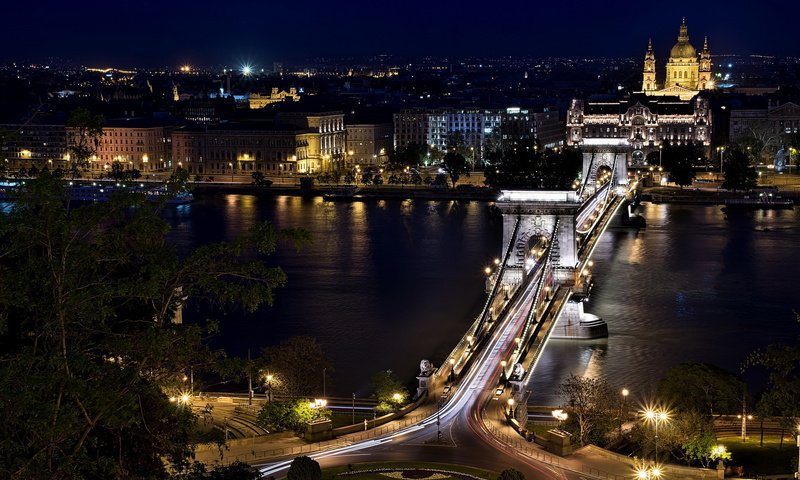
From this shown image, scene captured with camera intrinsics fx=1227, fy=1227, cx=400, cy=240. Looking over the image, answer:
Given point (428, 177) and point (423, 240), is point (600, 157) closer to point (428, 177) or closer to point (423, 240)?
point (428, 177)

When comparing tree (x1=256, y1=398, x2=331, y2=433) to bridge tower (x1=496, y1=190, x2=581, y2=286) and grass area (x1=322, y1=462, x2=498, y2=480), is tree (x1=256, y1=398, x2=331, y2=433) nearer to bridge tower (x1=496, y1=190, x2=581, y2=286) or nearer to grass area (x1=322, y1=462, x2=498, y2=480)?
grass area (x1=322, y1=462, x2=498, y2=480)

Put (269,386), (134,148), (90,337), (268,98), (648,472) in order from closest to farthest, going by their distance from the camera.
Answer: (90,337)
(648,472)
(269,386)
(134,148)
(268,98)

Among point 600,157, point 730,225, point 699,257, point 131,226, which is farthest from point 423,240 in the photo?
point 131,226

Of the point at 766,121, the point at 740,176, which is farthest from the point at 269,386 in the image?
the point at 766,121

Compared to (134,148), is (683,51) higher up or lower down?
higher up

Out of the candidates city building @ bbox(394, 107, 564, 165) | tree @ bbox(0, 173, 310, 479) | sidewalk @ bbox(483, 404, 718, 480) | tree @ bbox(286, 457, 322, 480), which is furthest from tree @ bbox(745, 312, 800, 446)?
city building @ bbox(394, 107, 564, 165)

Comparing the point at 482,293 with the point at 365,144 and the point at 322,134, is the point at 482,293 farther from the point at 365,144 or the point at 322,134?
the point at 365,144
